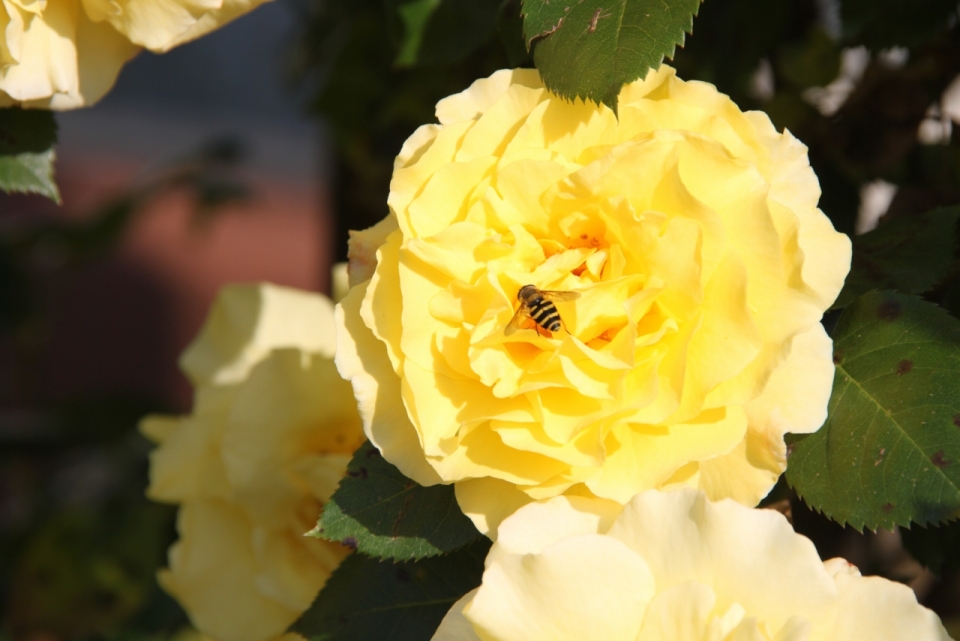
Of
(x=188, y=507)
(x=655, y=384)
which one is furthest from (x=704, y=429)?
(x=188, y=507)

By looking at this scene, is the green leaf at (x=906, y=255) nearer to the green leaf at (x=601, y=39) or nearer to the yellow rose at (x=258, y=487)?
the green leaf at (x=601, y=39)

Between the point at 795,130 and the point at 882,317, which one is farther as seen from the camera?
the point at 795,130

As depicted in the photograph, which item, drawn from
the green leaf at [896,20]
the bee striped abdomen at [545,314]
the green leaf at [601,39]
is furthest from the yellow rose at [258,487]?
the green leaf at [896,20]

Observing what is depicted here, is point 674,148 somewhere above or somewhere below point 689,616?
above

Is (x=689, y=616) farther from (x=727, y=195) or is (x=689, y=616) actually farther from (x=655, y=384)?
(x=727, y=195)

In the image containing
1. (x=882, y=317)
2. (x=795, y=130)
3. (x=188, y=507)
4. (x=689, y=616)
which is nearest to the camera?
(x=689, y=616)

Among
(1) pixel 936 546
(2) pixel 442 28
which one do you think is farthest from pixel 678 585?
(2) pixel 442 28
